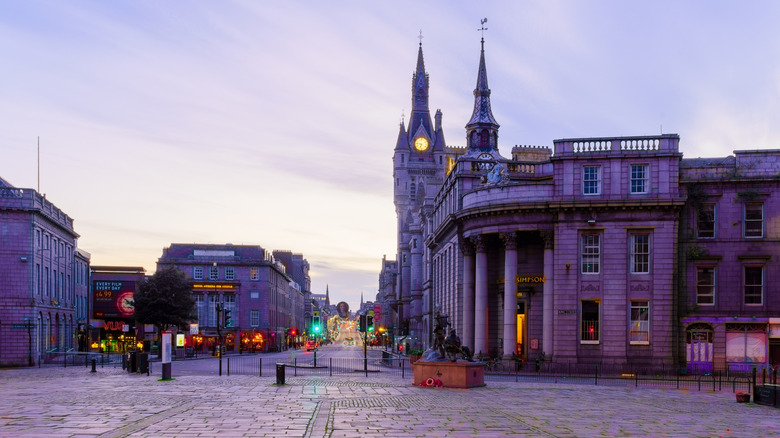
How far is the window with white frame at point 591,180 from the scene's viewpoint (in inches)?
1921

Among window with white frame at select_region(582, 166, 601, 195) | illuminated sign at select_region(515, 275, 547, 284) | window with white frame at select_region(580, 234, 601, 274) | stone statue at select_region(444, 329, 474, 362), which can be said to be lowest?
stone statue at select_region(444, 329, 474, 362)

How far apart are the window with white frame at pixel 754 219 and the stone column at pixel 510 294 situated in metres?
14.2

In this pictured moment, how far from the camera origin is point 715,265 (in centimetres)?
4831

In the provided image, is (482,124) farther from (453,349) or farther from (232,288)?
(232,288)

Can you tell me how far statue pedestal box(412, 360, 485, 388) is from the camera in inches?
1299

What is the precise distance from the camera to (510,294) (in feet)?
169

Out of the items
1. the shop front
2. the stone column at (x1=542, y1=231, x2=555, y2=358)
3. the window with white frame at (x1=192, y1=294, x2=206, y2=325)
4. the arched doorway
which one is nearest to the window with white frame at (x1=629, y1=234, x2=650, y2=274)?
the arched doorway

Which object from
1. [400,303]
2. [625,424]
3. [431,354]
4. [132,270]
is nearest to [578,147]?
[431,354]

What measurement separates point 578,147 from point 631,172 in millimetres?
3580

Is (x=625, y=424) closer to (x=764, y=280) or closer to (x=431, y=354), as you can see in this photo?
(x=431, y=354)

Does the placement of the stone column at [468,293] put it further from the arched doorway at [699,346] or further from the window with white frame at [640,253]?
the arched doorway at [699,346]

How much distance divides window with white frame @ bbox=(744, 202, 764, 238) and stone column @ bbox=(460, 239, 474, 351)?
723 inches

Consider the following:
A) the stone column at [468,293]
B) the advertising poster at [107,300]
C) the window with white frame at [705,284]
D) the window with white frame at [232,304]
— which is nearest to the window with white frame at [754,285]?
the window with white frame at [705,284]

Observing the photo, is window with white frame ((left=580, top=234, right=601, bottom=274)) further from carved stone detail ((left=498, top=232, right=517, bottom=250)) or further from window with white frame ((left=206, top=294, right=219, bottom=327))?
window with white frame ((left=206, top=294, right=219, bottom=327))
